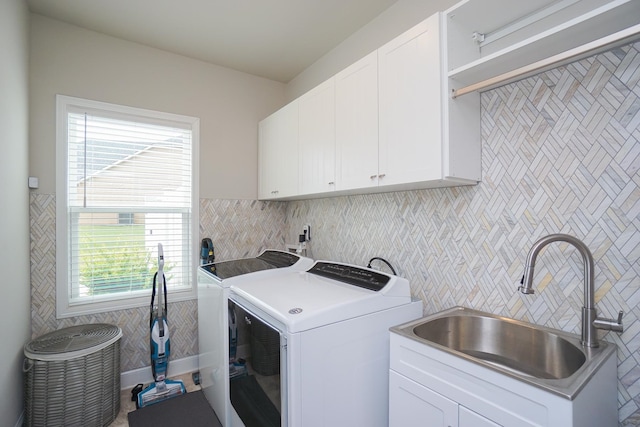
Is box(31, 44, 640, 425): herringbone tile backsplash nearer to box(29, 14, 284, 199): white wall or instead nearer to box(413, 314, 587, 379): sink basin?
box(413, 314, 587, 379): sink basin

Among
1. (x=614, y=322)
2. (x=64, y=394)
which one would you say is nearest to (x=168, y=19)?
(x=64, y=394)

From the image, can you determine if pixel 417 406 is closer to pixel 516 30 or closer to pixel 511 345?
pixel 511 345

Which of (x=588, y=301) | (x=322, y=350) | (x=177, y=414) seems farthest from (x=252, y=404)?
(x=588, y=301)

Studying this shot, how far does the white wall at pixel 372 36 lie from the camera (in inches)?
73.9

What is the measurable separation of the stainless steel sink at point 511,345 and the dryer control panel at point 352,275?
298 mm

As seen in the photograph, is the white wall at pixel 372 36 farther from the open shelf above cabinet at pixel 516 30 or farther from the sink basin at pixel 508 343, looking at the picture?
the sink basin at pixel 508 343

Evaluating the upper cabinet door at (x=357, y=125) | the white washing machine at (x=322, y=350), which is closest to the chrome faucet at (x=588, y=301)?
the white washing machine at (x=322, y=350)

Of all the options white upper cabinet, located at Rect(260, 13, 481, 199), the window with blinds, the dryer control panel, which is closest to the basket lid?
the window with blinds

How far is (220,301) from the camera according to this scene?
1.94m

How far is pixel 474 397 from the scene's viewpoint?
3.58 ft

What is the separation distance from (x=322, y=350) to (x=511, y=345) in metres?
0.90

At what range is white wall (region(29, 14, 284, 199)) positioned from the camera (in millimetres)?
2199

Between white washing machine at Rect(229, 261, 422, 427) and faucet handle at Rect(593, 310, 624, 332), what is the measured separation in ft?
2.59

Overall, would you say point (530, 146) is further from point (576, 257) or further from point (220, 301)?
point (220, 301)
